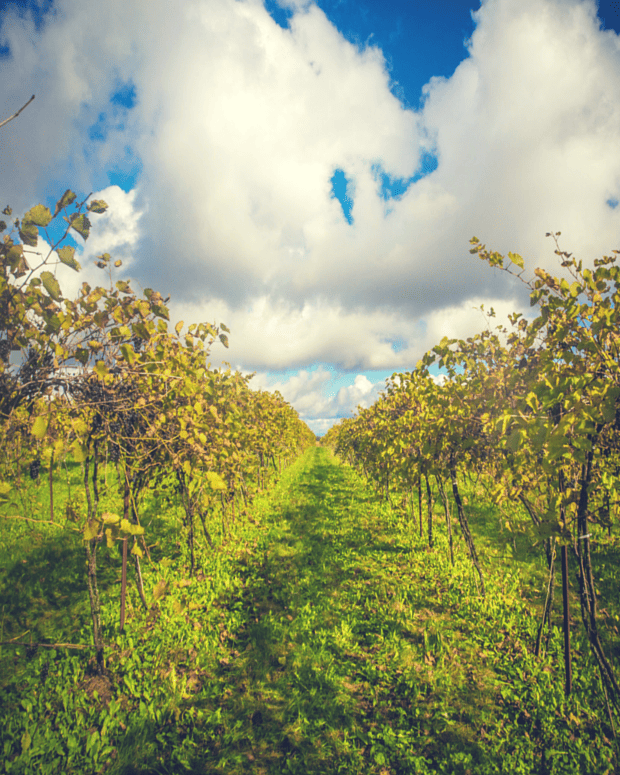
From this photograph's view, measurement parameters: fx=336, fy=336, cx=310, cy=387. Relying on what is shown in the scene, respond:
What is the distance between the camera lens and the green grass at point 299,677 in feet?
11.3

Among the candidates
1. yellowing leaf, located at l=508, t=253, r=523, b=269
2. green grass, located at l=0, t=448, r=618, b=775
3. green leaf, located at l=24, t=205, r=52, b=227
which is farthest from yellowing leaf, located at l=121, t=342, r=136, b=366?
yellowing leaf, located at l=508, t=253, r=523, b=269

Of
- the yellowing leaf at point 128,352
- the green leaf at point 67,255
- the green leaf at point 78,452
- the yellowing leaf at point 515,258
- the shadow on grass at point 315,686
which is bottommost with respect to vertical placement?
the shadow on grass at point 315,686

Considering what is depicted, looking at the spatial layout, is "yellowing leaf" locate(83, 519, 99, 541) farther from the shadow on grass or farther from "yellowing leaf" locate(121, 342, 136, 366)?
the shadow on grass

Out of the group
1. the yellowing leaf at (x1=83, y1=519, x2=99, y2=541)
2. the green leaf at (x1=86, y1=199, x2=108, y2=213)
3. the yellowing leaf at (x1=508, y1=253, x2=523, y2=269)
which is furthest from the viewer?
the yellowing leaf at (x1=508, y1=253, x2=523, y2=269)

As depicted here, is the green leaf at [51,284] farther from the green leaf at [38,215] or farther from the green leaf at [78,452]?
the green leaf at [78,452]

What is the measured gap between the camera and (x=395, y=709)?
158 inches

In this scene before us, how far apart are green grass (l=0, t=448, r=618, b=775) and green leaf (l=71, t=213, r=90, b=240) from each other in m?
1.94

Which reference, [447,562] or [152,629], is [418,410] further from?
[152,629]

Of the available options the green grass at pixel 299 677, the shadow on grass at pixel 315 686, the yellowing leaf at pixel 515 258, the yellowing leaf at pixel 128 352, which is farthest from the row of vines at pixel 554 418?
the yellowing leaf at pixel 128 352

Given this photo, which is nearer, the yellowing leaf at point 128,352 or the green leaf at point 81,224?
the green leaf at point 81,224

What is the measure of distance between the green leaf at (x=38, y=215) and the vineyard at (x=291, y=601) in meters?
0.01

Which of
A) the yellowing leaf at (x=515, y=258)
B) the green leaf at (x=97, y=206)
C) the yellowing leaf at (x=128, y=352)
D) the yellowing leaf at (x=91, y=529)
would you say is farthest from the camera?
the yellowing leaf at (x=515, y=258)

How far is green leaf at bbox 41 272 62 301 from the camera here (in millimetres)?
1933

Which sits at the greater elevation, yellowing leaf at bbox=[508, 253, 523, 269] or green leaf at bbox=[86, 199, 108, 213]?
yellowing leaf at bbox=[508, 253, 523, 269]
